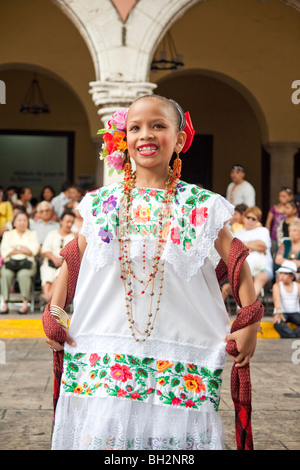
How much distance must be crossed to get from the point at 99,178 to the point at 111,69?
3.73 meters

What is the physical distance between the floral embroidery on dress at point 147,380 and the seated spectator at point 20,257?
22.4ft

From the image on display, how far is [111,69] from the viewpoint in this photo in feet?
30.0

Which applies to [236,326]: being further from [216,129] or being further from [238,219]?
[216,129]

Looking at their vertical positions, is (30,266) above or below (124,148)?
below

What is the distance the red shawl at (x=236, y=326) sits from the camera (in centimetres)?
Answer: 271

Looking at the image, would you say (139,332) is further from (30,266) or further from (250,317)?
(30,266)

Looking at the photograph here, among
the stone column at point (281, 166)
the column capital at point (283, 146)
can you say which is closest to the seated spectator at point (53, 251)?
the stone column at point (281, 166)

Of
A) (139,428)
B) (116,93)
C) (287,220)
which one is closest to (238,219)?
(287,220)

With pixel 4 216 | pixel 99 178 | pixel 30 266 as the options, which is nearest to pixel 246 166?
pixel 99 178

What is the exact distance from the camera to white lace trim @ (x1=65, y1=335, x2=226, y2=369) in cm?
269

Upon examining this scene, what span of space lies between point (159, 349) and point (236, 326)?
0.29 m

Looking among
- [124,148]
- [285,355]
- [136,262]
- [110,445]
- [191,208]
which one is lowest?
[285,355]

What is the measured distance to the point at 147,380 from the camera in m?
2.67

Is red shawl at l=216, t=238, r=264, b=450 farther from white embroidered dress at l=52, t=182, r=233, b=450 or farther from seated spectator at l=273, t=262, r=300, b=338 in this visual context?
seated spectator at l=273, t=262, r=300, b=338
